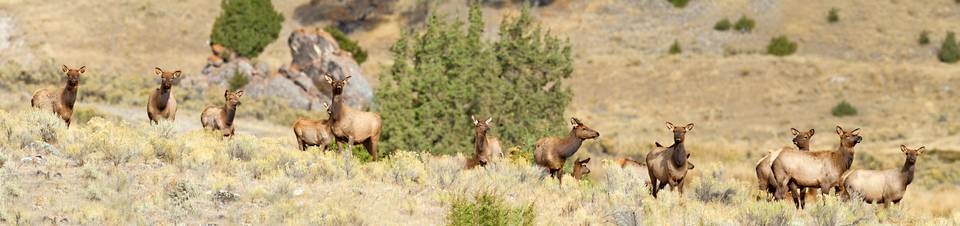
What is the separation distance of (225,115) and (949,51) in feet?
189

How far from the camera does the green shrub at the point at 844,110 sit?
55750 mm

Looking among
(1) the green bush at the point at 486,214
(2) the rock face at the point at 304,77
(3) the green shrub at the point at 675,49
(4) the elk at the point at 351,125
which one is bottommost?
(3) the green shrub at the point at 675,49

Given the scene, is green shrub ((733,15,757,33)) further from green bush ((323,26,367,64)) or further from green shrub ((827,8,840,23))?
green bush ((323,26,367,64))

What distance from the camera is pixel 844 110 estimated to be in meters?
55.8

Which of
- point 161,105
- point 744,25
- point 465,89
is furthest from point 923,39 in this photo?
point 161,105

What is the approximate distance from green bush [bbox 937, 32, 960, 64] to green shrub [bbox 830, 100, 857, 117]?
1364cm

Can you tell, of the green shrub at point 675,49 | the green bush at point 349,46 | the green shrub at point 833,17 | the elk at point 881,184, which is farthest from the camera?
the green shrub at point 833,17

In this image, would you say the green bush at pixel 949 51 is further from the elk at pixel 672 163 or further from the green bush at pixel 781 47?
the elk at pixel 672 163

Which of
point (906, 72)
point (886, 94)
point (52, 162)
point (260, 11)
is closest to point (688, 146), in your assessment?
point (886, 94)

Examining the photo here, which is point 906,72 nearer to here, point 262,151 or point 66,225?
point 262,151

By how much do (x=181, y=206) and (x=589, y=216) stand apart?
5.60 m

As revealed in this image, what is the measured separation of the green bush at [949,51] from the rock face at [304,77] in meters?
38.8

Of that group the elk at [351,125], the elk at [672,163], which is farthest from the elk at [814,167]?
the elk at [351,125]

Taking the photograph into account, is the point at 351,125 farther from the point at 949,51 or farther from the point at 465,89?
the point at 949,51
